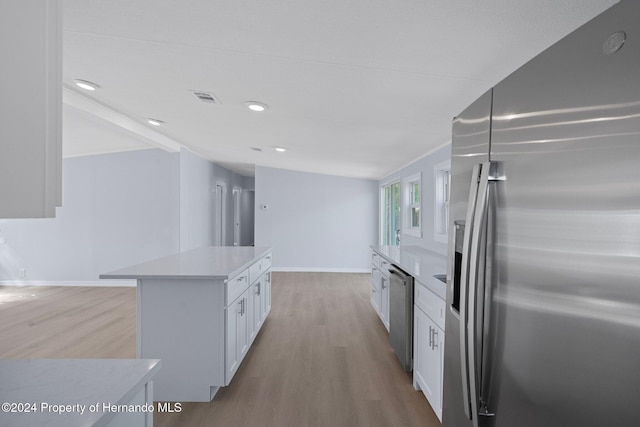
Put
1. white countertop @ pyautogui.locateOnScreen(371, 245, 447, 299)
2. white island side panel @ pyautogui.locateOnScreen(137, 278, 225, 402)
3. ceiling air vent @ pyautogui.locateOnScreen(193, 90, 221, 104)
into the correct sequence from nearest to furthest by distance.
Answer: white countertop @ pyautogui.locateOnScreen(371, 245, 447, 299), white island side panel @ pyautogui.locateOnScreen(137, 278, 225, 402), ceiling air vent @ pyautogui.locateOnScreen(193, 90, 221, 104)

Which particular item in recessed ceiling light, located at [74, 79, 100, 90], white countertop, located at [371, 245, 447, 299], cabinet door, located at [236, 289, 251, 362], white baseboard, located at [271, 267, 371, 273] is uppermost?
recessed ceiling light, located at [74, 79, 100, 90]

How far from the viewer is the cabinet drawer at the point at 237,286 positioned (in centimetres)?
255

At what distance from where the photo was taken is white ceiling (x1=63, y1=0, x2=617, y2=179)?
1428mm

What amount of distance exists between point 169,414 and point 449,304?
2098 mm

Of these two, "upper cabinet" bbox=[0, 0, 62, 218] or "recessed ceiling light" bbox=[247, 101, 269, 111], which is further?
"recessed ceiling light" bbox=[247, 101, 269, 111]

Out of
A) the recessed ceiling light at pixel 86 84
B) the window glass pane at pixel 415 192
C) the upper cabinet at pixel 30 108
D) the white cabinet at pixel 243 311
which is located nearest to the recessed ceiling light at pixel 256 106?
the recessed ceiling light at pixel 86 84

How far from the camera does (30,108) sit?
555mm

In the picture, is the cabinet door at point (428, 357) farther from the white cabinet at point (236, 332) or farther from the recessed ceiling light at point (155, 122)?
the recessed ceiling light at point (155, 122)

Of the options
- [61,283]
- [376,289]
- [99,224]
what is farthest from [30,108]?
[61,283]

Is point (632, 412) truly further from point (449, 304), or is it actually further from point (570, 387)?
point (449, 304)

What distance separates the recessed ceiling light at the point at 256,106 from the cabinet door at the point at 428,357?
7.20 feet

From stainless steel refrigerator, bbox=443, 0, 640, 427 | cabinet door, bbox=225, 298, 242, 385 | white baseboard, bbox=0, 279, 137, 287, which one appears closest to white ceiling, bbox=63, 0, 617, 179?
stainless steel refrigerator, bbox=443, 0, 640, 427

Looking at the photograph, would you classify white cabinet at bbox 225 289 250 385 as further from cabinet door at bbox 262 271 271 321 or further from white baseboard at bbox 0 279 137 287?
white baseboard at bbox 0 279 137 287

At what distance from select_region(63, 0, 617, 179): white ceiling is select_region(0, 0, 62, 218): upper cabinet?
111 centimetres
